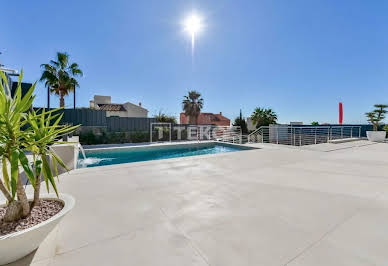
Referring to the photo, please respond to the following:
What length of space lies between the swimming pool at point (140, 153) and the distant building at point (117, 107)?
47.7 feet

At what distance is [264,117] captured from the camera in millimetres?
15109

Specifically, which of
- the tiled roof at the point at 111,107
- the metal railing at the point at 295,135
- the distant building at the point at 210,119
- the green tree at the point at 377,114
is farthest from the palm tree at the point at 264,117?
the tiled roof at the point at 111,107

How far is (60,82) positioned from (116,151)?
7058mm

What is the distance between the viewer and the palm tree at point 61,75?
10.8m

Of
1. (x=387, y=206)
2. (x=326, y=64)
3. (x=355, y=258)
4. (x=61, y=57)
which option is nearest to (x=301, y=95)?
(x=326, y=64)

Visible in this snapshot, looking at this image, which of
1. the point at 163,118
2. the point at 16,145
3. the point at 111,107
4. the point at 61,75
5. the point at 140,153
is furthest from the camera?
the point at 111,107

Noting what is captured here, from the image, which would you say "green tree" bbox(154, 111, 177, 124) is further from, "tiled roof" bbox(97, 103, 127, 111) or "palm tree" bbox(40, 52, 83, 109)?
A: "tiled roof" bbox(97, 103, 127, 111)

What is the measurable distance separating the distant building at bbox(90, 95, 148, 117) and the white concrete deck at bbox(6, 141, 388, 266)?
20371 mm

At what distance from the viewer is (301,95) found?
15.9 m

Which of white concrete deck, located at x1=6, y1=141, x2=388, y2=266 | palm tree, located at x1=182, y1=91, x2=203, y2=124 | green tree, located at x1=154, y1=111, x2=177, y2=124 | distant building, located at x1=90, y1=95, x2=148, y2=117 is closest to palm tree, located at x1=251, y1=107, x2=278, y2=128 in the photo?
palm tree, located at x1=182, y1=91, x2=203, y2=124

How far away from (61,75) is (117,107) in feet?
37.7

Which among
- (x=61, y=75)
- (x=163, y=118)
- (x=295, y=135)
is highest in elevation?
(x=61, y=75)

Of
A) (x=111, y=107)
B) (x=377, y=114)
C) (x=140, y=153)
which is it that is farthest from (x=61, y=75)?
(x=377, y=114)

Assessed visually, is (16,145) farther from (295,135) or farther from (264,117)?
(264,117)
